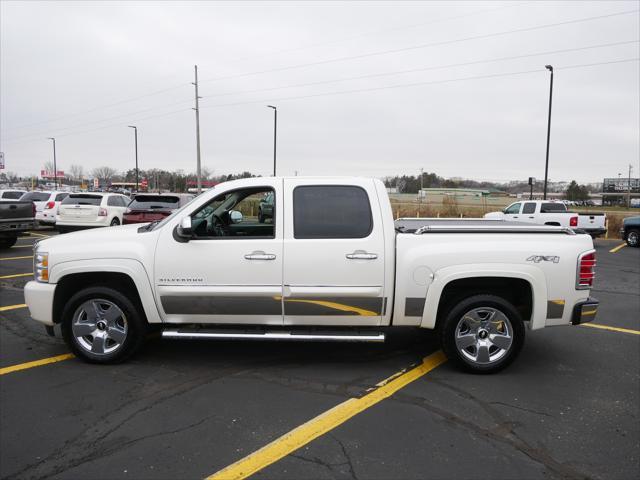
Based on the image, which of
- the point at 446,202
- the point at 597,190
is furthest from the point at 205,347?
the point at 597,190

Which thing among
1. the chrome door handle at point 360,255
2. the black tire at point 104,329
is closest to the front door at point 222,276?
the black tire at point 104,329

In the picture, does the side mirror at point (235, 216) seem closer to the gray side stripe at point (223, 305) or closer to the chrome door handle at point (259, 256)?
the chrome door handle at point (259, 256)

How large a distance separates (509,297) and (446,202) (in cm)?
3164

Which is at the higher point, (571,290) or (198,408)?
(571,290)

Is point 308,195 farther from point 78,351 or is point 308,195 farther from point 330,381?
point 78,351

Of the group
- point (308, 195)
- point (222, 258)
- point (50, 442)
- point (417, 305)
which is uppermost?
point (308, 195)

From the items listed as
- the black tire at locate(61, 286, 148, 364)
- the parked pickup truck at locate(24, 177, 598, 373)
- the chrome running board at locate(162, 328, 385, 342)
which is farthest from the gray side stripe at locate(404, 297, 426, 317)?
the black tire at locate(61, 286, 148, 364)

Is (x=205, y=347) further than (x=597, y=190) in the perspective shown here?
No

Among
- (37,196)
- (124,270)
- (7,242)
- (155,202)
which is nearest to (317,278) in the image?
(124,270)

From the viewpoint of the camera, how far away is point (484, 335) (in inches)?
182

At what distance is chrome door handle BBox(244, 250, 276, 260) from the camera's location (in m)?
4.50

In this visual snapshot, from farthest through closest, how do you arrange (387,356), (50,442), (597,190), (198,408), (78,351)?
(597,190) < (387,356) < (78,351) < (198,408) < (50,442)

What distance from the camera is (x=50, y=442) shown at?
3312mm

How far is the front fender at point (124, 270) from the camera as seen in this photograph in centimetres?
460
